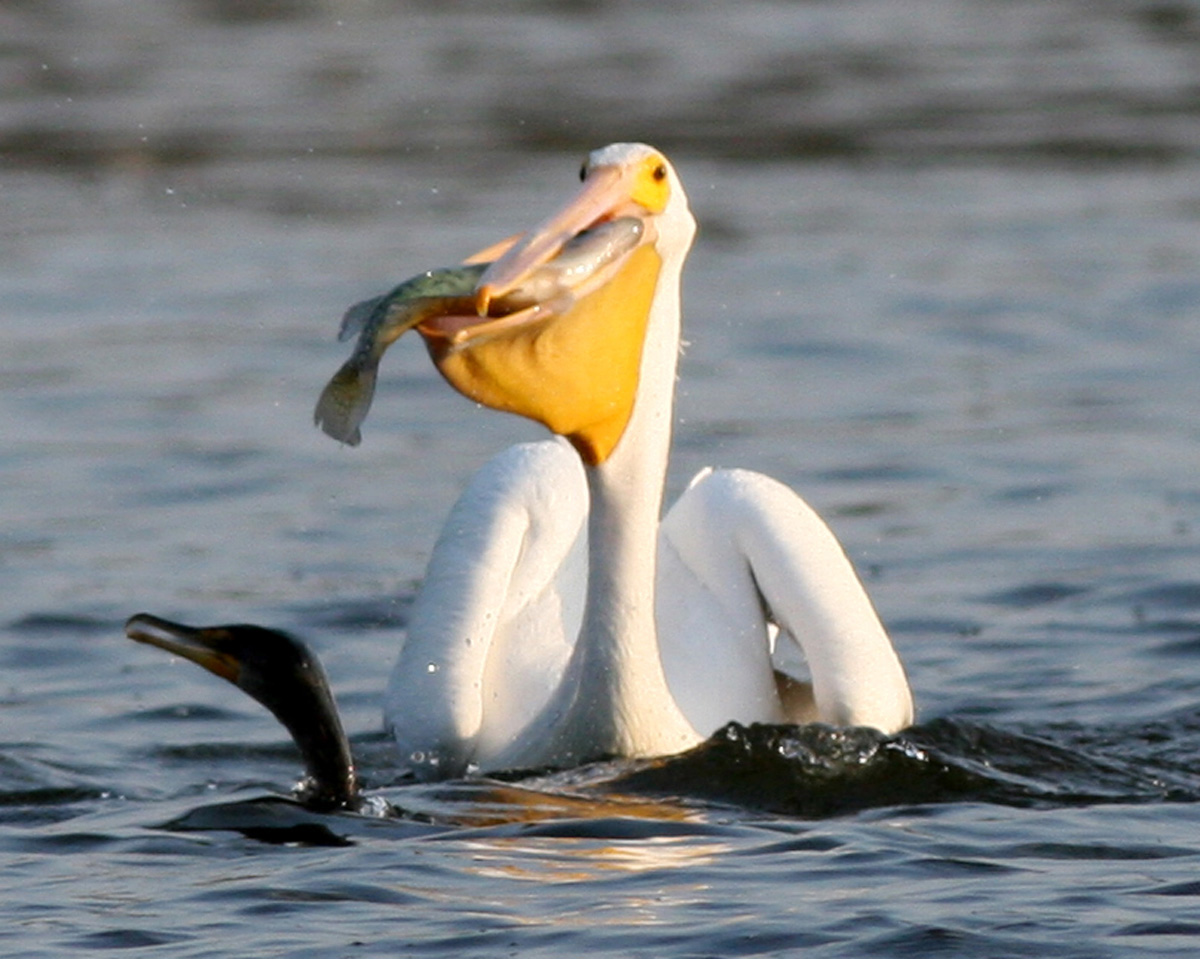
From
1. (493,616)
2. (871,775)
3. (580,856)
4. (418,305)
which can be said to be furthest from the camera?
(493,616)

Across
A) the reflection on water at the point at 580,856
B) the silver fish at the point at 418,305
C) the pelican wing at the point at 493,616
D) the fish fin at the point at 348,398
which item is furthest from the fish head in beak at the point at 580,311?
the reflection on water at the point at 580,856

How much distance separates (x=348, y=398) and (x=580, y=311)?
735mm

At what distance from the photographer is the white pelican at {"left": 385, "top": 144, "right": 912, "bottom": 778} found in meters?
5.64

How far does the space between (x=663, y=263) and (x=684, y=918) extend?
1.63 meters

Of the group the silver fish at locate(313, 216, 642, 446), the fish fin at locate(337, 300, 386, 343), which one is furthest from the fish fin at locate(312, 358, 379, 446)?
the fish fin at locate(337, 300, 386, 343)

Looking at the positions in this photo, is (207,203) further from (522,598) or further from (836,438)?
(522,598)

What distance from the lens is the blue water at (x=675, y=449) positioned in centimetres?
522

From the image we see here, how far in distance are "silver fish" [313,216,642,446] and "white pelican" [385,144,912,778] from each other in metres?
0.03

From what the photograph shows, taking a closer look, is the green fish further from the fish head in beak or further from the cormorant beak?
the cormorant beak

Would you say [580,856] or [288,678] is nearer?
[580,856]

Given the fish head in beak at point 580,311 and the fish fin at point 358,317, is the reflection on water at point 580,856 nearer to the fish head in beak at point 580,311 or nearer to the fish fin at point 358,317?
the fish head in beak at point 580,311

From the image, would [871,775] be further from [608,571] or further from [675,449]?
[675,449]

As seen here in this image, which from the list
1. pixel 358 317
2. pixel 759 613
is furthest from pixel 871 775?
pixel 358 317

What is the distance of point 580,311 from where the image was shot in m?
5.64
